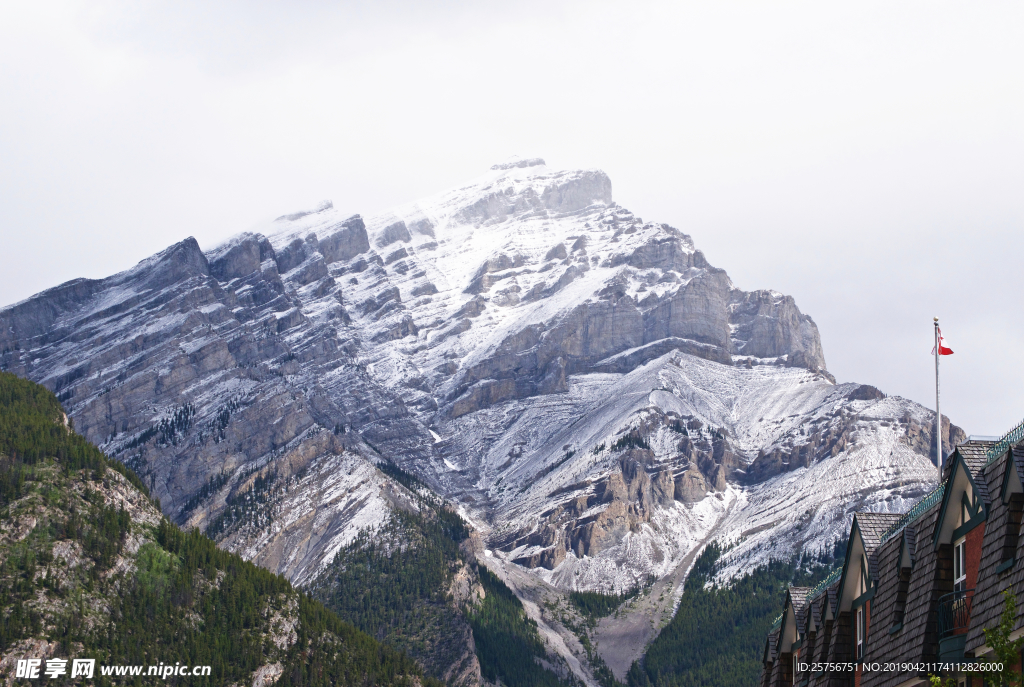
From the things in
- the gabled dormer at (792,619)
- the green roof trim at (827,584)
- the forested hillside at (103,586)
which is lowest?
the forested hillside at (103,586)

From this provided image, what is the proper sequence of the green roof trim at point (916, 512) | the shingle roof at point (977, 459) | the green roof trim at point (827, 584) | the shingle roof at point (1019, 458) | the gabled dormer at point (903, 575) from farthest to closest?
the green roof trim at point (827, 584) < the gabled dormer at point (903, 575) < the green roof trim at point (916, 512) < the shingle roof at point (977, 459) < the shingle roof at point (1019, 458)

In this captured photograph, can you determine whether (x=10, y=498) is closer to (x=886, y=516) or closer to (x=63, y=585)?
(x=63, y=585)

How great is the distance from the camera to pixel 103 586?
17888 centimetres

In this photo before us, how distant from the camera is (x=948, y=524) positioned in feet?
126

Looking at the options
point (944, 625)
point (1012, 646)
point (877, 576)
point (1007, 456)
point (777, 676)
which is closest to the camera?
point (1012, 646)

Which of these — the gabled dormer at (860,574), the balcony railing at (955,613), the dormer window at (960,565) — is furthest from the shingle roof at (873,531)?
the balcony railing at (955,613)

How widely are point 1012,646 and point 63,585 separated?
16109 centimetres

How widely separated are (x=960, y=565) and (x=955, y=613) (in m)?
1.56

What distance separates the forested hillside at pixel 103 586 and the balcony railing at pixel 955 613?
14013 centimetres

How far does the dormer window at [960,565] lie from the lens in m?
37.4

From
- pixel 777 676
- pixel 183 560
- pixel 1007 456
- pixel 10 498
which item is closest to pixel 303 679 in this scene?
pixel 183 560

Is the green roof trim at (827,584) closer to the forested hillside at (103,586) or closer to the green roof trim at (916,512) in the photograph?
the green roof trim at (916,512)

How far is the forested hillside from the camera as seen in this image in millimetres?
166000

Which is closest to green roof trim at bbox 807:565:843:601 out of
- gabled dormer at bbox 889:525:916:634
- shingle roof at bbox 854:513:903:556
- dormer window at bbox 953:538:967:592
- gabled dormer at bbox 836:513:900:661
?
gabled dormer at bbox 836:513:900:661
